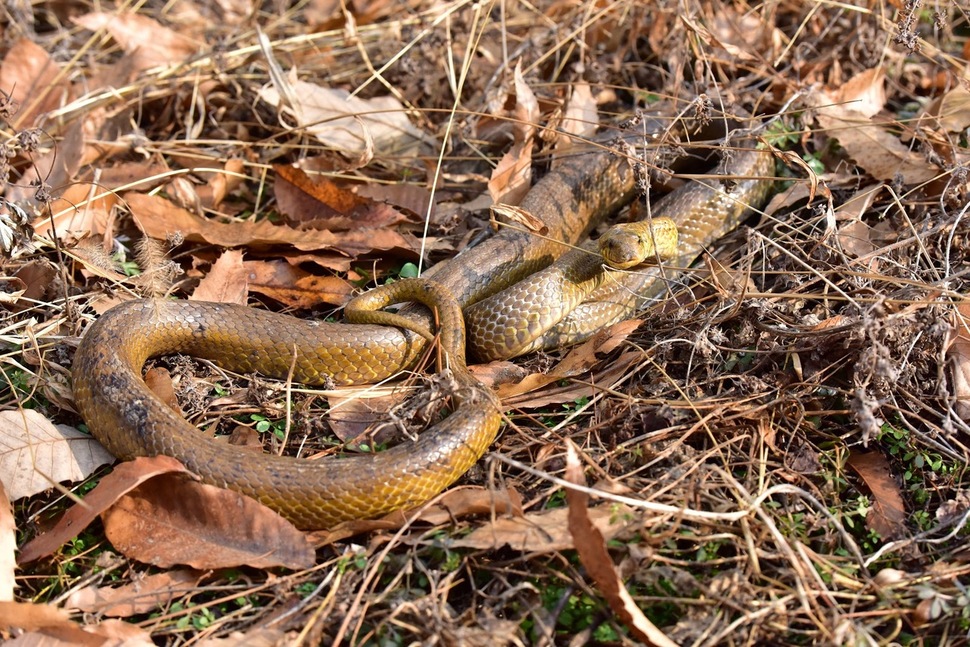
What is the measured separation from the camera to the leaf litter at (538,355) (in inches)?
155

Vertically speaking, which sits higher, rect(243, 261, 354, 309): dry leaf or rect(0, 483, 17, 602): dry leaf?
rect(243, 261, 354, 309): dry leaf

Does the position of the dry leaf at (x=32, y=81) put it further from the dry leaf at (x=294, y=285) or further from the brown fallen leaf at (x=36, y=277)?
the dry leaf at (x=294, y=285)

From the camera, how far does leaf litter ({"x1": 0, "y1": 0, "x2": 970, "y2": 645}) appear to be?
12.9ft

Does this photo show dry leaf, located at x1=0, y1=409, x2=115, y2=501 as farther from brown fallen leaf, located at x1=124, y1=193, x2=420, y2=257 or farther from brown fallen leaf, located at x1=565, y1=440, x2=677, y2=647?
brown fallen leaf, located at x1=565, y1=440, x2=677, y2=647

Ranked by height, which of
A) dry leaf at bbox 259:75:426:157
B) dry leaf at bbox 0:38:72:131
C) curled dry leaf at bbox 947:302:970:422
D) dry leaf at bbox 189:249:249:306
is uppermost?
dry leaf at bbox 0:38:72:131

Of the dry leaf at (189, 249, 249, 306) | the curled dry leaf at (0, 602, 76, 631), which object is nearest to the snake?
the dry leaf at (189, 249, 249, 306)

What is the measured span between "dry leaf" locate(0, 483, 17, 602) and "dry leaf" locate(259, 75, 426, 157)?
373 cm

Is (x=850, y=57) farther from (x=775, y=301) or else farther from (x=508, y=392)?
(x=508, y=392)

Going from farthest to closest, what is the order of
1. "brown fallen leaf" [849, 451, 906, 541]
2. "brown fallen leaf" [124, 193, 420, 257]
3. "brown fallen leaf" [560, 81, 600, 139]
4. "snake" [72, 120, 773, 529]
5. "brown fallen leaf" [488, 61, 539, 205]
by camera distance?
"brown fallen leaf" [560, 81, 600, 139] → "brown fallen leaf" [488, 61, 539, 205] → "brown fallen leaf" [124, 193, 420, 257] → "snake" [72, 120, 773, 529] → "brown fallen leaf" [849, 451, 906, 541]

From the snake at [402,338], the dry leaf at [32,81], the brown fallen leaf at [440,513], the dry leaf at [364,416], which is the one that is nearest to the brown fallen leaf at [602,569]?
the brown fallen leaf at [440,513]

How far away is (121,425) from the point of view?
461 cm

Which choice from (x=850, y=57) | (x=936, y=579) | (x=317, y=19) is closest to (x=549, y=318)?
(x=936, y=579)

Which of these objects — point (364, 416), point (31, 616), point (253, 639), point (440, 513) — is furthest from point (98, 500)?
point (440, 513)

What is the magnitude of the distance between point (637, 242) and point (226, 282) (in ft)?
9.25
